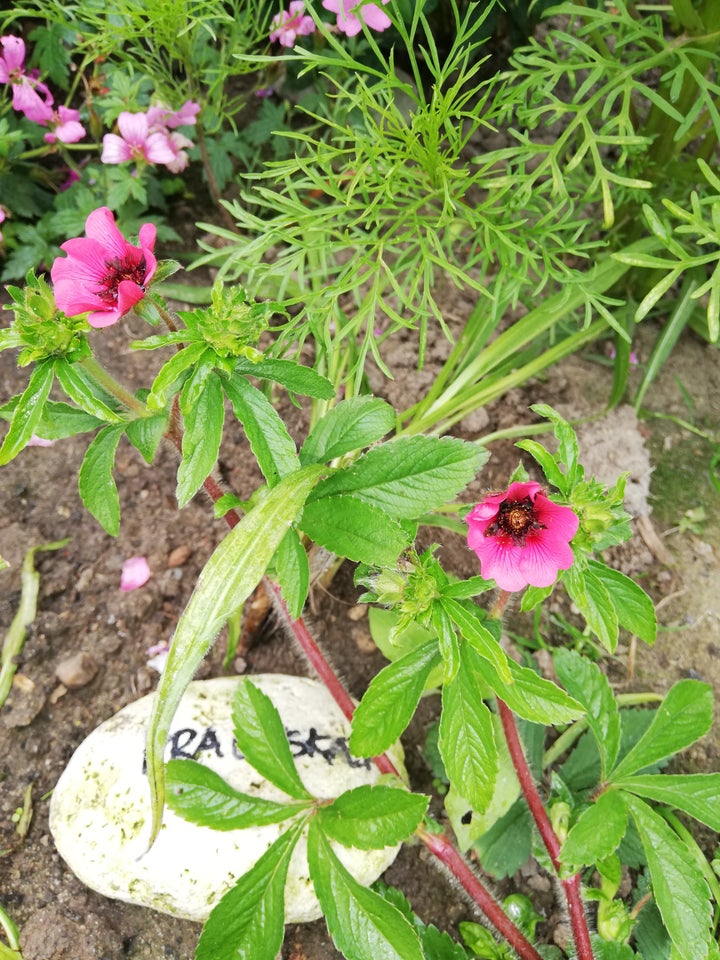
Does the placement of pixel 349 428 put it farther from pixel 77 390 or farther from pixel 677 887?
pixel 677 887

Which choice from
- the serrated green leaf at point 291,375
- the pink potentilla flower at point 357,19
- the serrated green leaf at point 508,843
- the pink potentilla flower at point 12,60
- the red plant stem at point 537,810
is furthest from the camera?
the pink potentilla flower at point 12,60

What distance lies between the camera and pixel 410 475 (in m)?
0.98

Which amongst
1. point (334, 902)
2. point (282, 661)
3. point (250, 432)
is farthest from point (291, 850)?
point (250, 432)

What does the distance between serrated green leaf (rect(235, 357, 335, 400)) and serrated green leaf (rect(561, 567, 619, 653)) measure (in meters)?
0.37

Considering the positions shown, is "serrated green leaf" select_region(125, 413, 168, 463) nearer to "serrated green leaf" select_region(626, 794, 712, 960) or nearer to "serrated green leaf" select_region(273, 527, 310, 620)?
"serrated green leaf" select_region(273, 527, 310, 620)

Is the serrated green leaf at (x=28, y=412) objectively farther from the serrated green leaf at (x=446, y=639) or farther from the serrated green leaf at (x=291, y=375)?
the serrated green leaf at (x=446, y=639)

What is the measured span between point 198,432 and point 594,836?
0.72m

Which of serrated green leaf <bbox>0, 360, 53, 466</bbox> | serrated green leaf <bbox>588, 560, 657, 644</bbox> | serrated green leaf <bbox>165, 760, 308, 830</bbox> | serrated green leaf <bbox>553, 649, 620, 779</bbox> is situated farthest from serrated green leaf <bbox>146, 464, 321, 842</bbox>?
serrated green leaf <bbox>553, 649, 620, 779</bbox>

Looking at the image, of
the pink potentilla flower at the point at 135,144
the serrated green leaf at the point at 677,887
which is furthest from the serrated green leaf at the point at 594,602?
the pink potentilla flower at the point at 135,144

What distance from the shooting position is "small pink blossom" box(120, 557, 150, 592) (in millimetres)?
1431

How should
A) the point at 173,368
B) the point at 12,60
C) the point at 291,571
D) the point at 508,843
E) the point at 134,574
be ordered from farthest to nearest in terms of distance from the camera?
the point at 12,60, the point at 134,574, the point at 508,843, the point at 291,571, the point at 173,368

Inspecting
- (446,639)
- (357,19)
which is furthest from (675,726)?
(357,19)

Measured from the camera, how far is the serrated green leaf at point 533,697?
92cm

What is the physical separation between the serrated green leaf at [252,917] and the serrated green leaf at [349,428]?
→ 533mm
